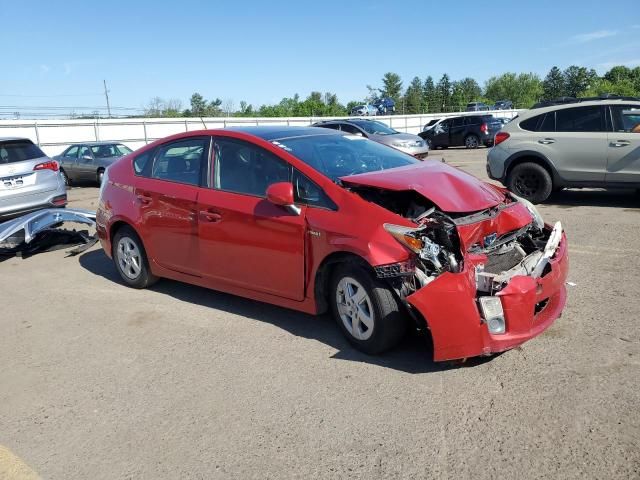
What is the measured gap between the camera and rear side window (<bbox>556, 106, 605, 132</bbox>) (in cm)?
888

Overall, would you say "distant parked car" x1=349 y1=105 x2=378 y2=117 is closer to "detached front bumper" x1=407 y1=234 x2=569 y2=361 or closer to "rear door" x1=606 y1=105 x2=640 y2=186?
"rear door" x1=606 y1=105 x2=640 y2=186

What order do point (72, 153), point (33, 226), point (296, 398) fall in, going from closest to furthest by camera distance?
point (296, 398) → point (33, 226) → point (72, 153)

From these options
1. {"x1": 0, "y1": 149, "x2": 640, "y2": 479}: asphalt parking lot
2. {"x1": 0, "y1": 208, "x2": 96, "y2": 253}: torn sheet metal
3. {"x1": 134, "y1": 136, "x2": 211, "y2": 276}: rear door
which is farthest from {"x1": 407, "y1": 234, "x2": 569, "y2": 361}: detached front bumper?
{"x1": 0, "y1": 208, "x2": 96, "y2": 253}: torn sheet metal

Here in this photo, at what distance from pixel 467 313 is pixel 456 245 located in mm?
517

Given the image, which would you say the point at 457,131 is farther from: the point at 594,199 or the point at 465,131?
the point at 594,199

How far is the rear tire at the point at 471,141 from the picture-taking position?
2464 centimetres

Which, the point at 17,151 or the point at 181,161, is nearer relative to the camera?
the point at 181,161

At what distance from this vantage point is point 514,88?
333ft

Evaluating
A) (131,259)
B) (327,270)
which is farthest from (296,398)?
(131,259)

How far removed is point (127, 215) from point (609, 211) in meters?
7.20

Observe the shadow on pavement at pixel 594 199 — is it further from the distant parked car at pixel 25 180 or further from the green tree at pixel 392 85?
the green tree at pixel 392 85

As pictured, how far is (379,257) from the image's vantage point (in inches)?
143

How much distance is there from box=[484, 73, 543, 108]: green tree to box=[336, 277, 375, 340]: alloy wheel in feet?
330

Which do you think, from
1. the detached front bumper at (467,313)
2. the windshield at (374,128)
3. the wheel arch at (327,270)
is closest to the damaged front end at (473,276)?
the detached front bumper at (467,313)
